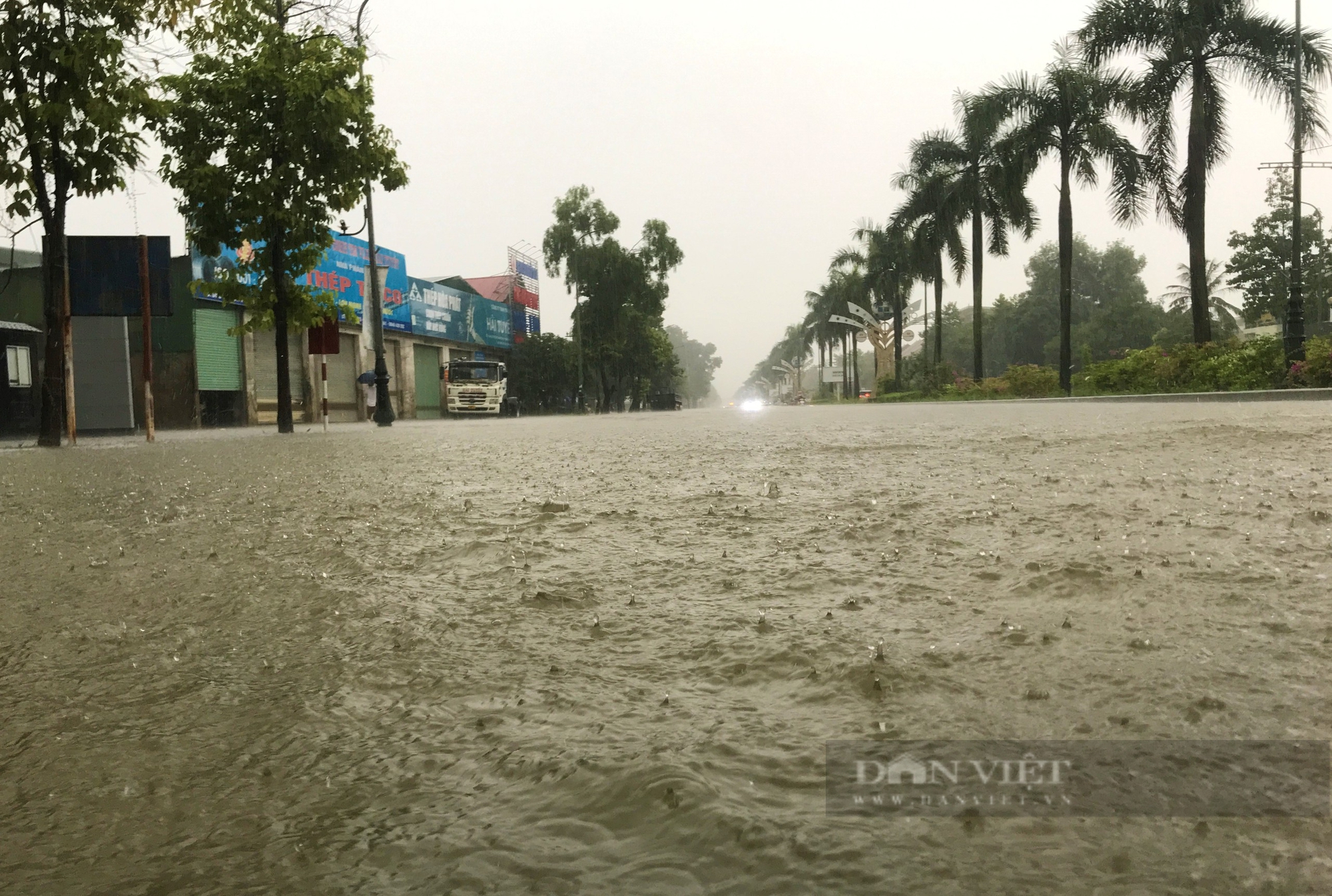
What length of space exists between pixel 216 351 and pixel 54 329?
59.7 ft

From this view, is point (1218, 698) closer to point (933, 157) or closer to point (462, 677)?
point (462, 677)

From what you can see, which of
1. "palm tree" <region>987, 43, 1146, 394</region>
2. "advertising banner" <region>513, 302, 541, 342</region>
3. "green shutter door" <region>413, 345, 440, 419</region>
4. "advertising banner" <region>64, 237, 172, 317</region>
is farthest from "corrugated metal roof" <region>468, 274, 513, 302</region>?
"advertising banner" <region>64, 237, 172, 317</region>

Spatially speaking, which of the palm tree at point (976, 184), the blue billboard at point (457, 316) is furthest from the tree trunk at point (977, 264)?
the blue billboard at point (457, 316)

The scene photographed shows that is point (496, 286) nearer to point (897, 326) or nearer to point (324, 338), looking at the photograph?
point (897, 326)

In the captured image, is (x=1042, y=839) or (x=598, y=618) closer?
(x=1042, y=839)

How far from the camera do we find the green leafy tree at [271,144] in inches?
650

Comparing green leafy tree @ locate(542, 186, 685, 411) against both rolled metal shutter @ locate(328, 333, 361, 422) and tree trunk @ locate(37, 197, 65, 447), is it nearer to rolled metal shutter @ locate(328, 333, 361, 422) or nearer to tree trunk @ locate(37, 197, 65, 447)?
rolled metal shutter @ locate(328, 333, 361, 422)

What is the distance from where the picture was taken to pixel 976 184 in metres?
37.2

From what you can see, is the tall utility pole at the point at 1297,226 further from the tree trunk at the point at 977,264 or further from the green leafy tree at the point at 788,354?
the green leafy tree at the point at 788,354

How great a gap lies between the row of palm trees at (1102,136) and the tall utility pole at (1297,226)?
1.53 feet

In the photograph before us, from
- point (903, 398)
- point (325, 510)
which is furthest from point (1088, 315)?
point (325, 510)

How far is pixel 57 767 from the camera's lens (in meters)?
1.48

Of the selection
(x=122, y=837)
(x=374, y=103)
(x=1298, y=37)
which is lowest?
(x=122, y=837)

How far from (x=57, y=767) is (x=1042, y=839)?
1.33 m
